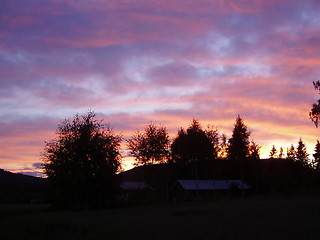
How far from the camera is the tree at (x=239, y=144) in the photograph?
80.2 metres

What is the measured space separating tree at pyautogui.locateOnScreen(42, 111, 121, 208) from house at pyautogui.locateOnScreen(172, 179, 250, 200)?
80.4 feet

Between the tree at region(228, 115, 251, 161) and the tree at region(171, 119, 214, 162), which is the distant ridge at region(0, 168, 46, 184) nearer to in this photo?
the tree at region(171, 119, 214, 162)

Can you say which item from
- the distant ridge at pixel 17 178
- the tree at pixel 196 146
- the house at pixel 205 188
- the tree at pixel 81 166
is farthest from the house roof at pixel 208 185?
the distant ridge at pixel 17 178

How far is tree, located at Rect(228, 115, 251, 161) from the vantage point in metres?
80.2

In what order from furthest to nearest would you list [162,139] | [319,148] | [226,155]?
1. [319,148]
2. [226,155]
3. [162,139]

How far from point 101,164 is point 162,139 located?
25241mm

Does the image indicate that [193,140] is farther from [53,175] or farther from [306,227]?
[306,227]

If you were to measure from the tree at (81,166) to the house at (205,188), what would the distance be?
965 inches

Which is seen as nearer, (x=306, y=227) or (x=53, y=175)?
(x=306, y=227)

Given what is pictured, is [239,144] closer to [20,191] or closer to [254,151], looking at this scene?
[254,151]

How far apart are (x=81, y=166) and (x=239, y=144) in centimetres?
3838

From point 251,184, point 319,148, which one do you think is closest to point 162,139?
point 251,184

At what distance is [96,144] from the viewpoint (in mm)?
53438

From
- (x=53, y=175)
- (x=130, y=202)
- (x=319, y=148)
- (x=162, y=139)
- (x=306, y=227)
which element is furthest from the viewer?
(x=319, y=148)
